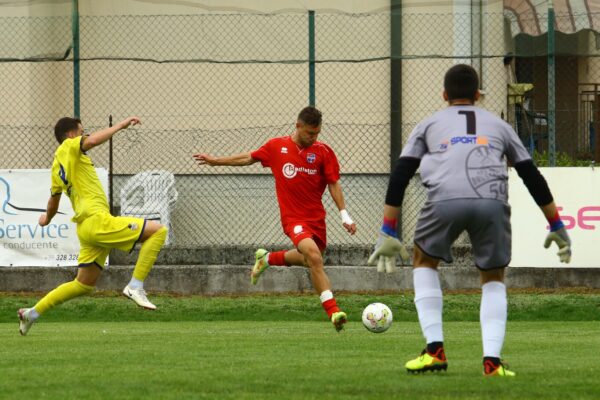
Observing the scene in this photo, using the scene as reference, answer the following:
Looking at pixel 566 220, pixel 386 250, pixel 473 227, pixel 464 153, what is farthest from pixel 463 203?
pixel 566 220

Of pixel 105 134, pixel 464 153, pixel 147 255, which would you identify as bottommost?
pixel 147 255

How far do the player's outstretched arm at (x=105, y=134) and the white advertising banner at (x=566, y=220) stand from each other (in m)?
6.97

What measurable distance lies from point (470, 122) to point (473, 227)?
60cm

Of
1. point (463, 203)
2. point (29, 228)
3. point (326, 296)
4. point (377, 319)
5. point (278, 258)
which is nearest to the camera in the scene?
point (463, 203)

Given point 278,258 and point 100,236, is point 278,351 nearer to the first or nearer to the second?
point 100,236

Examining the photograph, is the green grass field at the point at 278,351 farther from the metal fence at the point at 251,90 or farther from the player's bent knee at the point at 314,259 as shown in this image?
the metal fence at the point at 251,90

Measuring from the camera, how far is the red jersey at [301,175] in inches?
511

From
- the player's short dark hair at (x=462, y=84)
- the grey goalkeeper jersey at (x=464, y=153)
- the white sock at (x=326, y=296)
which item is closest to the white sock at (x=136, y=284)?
the white sock at (x=326, y=296)

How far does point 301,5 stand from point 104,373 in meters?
13.9

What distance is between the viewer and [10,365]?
28.3ft

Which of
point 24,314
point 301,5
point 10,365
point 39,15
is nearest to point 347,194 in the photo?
point 301,5

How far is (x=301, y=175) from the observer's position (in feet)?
42.7

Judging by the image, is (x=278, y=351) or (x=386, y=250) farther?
(x=278, y=351)

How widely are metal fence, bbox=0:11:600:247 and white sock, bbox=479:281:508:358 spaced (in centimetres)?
1038
